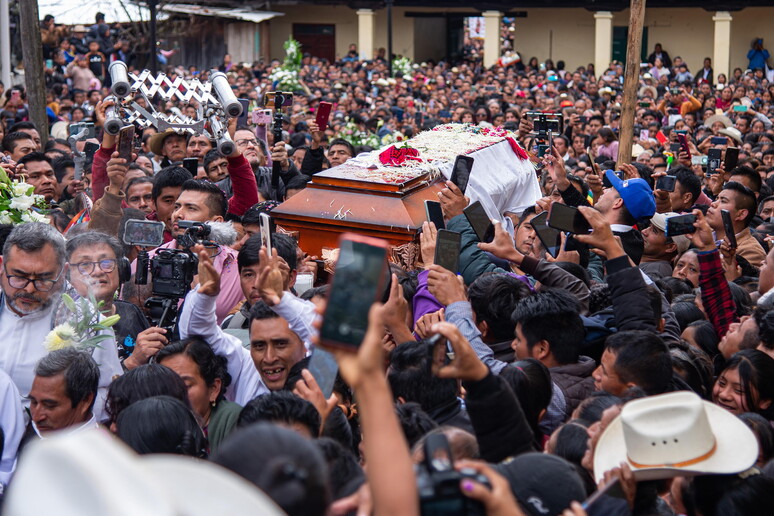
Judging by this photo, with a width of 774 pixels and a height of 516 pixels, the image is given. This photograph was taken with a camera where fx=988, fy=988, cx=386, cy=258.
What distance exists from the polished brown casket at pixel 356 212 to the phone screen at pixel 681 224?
4.66ft

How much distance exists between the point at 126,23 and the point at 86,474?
23.1 m

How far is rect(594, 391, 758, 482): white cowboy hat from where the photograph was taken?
8.66 ft

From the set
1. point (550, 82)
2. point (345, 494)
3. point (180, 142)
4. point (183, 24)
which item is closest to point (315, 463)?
point (345, 494)

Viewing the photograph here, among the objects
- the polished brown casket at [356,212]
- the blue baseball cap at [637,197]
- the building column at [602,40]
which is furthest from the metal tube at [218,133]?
the building column at [602,40]

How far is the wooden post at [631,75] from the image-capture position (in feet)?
25.4

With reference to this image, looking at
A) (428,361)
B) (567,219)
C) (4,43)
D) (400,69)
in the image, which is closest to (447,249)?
(567,219)

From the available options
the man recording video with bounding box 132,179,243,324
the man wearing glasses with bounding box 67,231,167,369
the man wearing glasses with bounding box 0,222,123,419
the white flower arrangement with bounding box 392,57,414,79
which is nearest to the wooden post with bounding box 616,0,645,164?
the man recording video with bounding box 132,179,243,324

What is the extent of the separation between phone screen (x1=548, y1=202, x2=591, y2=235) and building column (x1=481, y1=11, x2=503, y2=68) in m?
24.4

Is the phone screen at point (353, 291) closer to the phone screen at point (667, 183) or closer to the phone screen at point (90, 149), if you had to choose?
the phone screen at point (667, 183)

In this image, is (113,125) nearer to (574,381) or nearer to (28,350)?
(28,350)

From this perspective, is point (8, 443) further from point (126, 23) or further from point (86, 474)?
point (126, 23)

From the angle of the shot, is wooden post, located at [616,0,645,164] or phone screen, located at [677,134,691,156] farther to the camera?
phone screen, located at [677,134,691,156]

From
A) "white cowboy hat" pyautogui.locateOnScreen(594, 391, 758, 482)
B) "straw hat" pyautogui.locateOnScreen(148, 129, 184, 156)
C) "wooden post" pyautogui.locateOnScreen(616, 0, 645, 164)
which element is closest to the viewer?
"white cowboy hat" pyautogui.locateOnScreen(594, 391, 758, 482)

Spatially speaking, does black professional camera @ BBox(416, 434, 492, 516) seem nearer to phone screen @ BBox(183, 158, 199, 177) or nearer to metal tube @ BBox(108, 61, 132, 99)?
metal tube @ BBox(108, 61, 132, 99)
